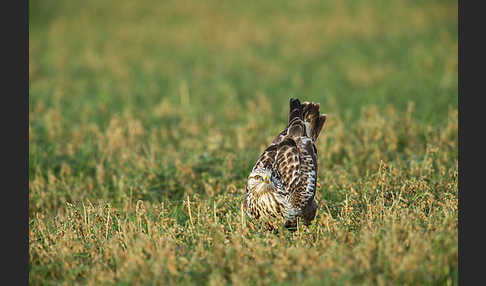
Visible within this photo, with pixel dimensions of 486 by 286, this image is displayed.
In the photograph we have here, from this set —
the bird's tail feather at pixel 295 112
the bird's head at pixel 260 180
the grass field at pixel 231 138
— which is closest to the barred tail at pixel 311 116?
the bird's tail feather at pixel 295 112

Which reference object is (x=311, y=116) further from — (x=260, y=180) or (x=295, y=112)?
(x=260, y=180)

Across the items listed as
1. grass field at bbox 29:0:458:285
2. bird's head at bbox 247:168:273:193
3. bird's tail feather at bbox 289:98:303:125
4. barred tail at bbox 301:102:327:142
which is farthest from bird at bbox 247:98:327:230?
barred tail at bbox 301:102:327:142

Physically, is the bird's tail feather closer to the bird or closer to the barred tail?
the barred tail

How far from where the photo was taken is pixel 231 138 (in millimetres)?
9234

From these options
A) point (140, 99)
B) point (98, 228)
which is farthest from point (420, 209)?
point (140, 99)

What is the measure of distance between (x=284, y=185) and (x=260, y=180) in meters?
0.35

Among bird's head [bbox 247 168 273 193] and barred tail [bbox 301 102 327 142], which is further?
barred tail [bbox 301 102 327 142]

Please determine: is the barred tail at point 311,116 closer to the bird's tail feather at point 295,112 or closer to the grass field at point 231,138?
the bird's tail feather at point 295,112

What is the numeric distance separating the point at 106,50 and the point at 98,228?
11.3 metres

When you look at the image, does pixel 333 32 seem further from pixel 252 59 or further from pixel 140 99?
pixel 140 99

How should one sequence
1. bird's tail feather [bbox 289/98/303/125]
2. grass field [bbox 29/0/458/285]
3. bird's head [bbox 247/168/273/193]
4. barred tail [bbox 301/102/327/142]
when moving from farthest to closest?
barred tail [bbox 301/102/327/142], bird's tail feather [bbox 289/98/303/125], bird's head [bbox 247/168/273/193], grass field [bbox 29/0/458/285]

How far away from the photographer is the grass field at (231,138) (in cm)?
456

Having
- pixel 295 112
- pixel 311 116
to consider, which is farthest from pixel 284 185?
pixel 311 116

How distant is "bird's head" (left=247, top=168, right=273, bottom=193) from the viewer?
5.36 m
